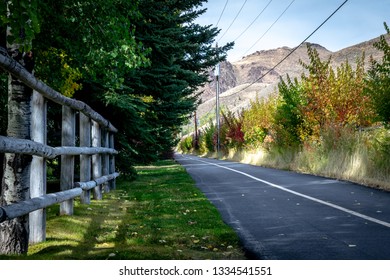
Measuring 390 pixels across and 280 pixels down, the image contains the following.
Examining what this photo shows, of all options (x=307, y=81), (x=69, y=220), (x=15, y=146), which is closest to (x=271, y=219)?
(x=69, y=220)

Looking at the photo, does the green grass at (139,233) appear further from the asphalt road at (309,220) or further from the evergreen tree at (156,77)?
the evergreen tree at (156,77)

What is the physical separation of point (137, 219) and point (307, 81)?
44.2 feet

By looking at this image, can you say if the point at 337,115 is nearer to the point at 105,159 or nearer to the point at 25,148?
the point at 105,159

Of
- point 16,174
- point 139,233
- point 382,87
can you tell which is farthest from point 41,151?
point 382,87

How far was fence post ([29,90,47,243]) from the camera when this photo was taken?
16.7ft

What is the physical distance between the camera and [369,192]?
401 inches

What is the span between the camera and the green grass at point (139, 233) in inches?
184

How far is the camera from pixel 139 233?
5906 millimetres

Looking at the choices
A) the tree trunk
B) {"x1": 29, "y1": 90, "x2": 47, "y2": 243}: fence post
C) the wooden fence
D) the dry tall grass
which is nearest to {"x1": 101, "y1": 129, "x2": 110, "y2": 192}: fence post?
the wooden fence

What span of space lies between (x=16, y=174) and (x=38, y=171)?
590mm

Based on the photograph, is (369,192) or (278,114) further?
(278,114)

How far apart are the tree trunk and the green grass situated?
0.69 ft

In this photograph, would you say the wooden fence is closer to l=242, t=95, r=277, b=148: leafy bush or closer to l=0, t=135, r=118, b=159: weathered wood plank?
l=0, t=135, r=118, b=159: weathered wood plank

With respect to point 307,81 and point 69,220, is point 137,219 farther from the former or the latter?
point 307,81
